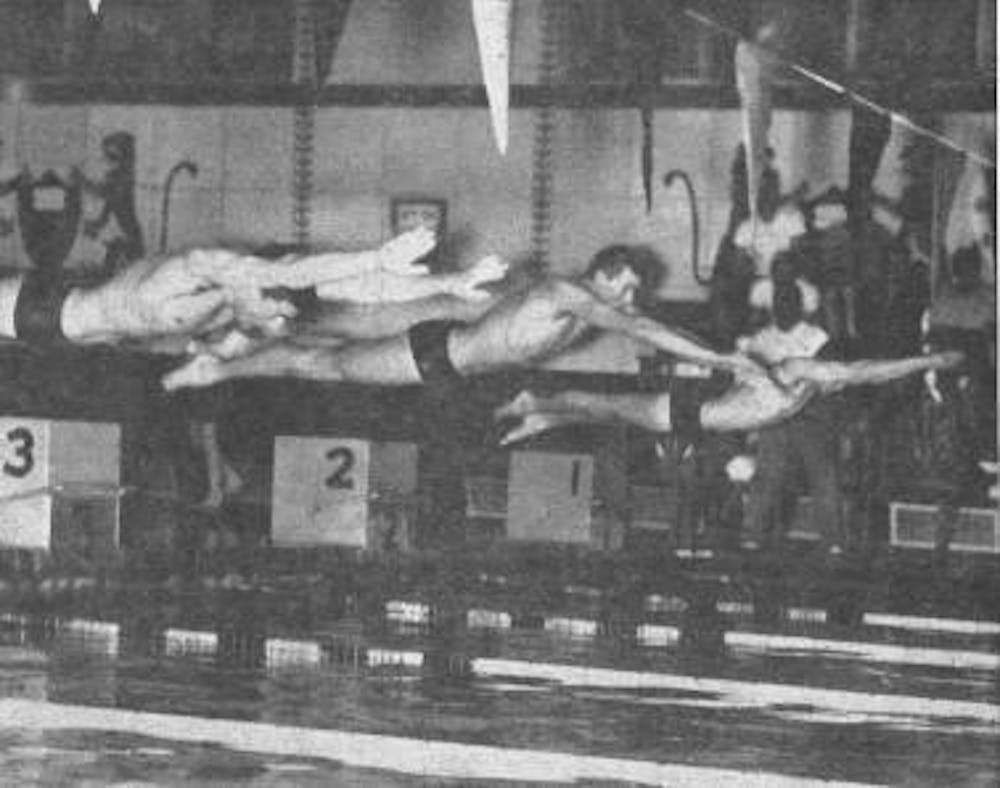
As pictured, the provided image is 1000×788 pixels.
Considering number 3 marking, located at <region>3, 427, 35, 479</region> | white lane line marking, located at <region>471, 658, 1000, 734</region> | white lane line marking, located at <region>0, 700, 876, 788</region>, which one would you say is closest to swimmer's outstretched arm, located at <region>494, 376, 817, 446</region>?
white lane line marking, located at <region>471, 658, 1000, 734</region>

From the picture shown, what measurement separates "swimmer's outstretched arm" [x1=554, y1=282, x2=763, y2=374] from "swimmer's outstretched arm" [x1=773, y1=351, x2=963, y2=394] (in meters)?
0.13

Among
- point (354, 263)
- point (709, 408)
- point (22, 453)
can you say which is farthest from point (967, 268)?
point (22, 453)

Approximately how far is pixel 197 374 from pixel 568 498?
164 cm

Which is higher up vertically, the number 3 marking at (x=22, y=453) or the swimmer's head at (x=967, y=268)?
the swimmer's head at (x=967, y=268)

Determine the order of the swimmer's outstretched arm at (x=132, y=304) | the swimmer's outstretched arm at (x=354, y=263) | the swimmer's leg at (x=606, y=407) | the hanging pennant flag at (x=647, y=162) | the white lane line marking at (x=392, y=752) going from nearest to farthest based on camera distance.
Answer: the white lane line marking at (x=392, y=752) < the hanging pennant flag at (x=647, y=162) < the swimmer's outstretched arm at (x=354, y=263) < the swimmer's leg at (x=606, y=407) < the swimmer's outstretched arm at (x=132, y=304)

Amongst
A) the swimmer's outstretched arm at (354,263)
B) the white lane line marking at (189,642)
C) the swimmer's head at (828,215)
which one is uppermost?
the swimmer's head at (828,215)

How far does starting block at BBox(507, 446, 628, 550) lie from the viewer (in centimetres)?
863

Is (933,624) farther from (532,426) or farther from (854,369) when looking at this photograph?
(532,426)

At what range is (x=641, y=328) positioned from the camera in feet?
28.5

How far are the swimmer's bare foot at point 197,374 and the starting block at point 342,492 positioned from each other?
0.48 meters

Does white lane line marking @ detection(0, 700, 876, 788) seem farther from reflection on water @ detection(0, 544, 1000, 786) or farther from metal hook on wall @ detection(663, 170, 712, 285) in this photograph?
metal hook on wall @ detection(663, 170, 712, 285)

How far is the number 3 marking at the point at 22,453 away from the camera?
8.94 m

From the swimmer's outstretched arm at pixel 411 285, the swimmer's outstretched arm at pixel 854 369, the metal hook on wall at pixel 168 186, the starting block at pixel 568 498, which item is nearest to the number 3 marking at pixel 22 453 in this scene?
the metal hook on wall at pixel 168 186

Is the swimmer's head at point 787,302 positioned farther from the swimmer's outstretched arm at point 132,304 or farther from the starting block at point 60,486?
the starting block at point 60,486
